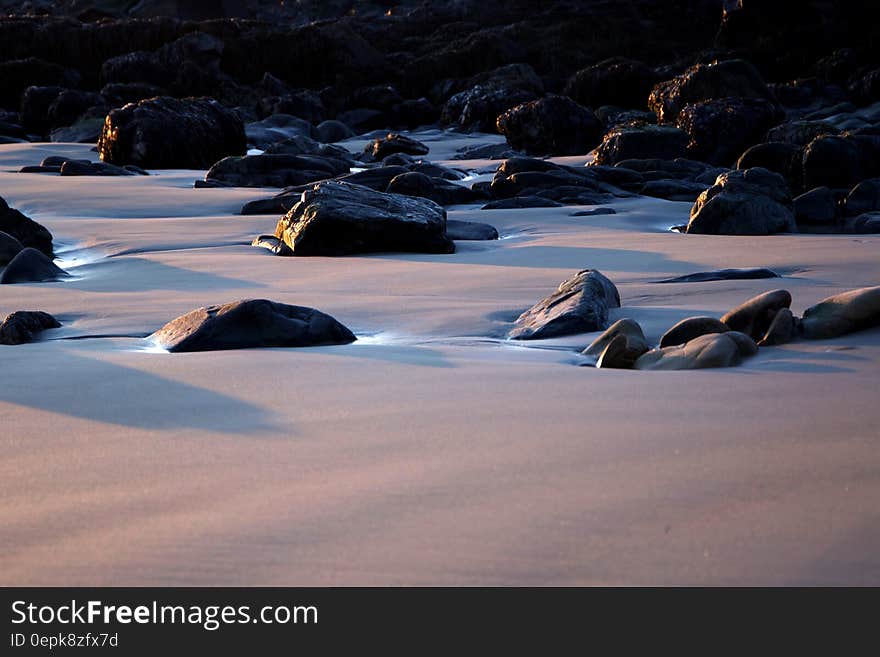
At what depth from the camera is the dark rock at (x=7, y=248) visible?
13.4 feet

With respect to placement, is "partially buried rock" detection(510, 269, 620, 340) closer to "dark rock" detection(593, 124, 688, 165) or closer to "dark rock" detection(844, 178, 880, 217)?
"dark rock" detection(844, 178, 880, 217)

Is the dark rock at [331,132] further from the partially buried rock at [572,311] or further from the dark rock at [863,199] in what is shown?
the partially buried rock at [572,311]

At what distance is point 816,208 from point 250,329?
14.0 ft

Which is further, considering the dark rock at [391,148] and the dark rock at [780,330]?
the dark rock at [391,148]

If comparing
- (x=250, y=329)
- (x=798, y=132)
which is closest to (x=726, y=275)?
(x=250, y=329)

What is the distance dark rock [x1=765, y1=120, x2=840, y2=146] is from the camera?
31.0 ft

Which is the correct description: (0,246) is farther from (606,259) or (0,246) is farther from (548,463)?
(548,463)

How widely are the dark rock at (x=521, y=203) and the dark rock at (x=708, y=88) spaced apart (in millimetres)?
6759

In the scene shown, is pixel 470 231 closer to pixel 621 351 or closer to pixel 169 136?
pixel 621 351

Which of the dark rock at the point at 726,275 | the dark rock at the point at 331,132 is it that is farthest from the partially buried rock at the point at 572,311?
the dark rock at the point at 331,132

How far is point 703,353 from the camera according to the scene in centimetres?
212

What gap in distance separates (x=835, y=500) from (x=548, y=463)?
0.37 meters

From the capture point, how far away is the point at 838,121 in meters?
13.5
